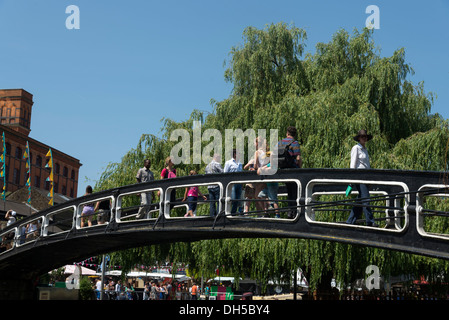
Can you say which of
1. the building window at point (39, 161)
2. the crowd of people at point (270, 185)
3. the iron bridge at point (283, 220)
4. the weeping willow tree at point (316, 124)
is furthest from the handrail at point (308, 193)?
the building window at point (39, 161)

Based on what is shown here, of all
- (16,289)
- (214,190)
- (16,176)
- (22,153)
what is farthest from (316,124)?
(22,153)

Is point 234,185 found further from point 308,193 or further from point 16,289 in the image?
point 16,289

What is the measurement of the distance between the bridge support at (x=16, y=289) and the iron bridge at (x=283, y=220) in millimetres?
2198

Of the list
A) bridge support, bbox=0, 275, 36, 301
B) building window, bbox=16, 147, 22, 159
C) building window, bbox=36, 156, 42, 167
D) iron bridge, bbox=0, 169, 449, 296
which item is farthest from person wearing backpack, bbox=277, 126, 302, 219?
building window, bbox=36, 156, 42, 167

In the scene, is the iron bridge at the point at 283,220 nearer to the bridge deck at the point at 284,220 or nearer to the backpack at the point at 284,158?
the bridge deck at the point at 284,220

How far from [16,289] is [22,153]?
49.2 m

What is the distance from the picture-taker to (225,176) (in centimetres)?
1183

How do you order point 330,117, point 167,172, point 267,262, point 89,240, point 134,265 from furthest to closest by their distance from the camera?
point 134,265, point 330,117, point 267,262, point 89,240, point 167,172

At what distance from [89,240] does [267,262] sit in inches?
210

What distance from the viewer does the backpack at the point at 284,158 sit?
10.9m

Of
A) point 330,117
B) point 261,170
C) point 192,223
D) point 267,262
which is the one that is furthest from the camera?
point 330,117

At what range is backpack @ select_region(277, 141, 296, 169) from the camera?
1092cm
